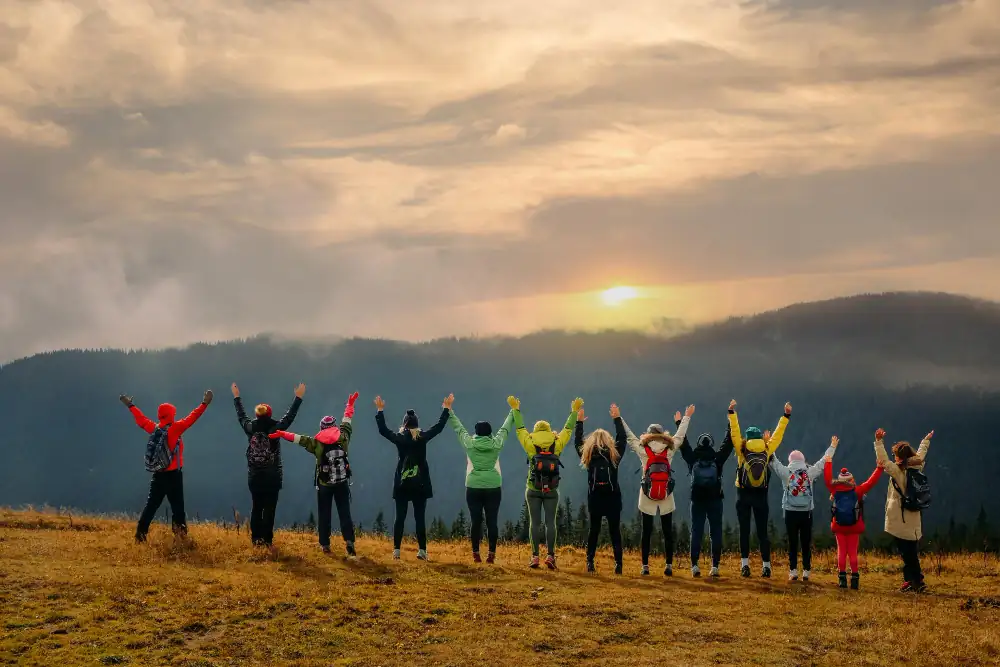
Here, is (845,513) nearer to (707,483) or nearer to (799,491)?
(799,491)

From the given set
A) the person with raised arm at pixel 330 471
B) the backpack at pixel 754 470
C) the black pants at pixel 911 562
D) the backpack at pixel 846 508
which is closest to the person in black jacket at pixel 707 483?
the backpack at pixel 754 470

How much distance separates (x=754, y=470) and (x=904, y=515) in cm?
337

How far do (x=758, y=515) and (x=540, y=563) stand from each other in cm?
548

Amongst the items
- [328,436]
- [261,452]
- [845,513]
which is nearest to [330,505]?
[328,436]

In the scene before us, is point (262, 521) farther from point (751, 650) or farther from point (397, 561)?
point (751, 650)

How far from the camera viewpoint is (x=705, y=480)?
73.9 feet

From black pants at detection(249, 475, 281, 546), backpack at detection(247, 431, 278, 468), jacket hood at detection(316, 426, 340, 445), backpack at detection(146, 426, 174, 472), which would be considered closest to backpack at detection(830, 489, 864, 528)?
jacket hood at detection(316, 426, 340, 445)

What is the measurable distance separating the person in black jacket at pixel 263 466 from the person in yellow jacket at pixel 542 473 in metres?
5.29

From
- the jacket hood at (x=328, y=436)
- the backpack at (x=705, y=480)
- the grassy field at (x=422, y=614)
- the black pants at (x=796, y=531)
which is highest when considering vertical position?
the jacket hood at (x=328, y=436)

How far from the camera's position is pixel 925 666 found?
1727 cm

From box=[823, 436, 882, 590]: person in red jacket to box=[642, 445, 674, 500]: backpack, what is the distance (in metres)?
3.36

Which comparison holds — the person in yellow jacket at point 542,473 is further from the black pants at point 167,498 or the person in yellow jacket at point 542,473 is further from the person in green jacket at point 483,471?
the black pants at point 167,498

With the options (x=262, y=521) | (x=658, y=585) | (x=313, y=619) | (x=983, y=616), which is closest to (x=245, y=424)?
(x=262, y=521)

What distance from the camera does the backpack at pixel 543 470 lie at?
22.8 metres
